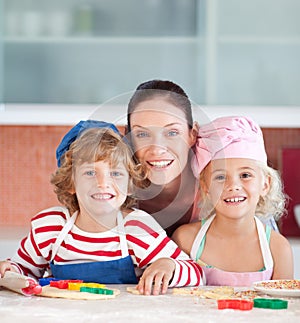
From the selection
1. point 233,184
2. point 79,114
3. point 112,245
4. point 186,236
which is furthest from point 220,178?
point 79,114

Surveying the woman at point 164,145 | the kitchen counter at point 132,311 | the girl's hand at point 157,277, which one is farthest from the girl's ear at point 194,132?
the kitchen counter at point 132,311

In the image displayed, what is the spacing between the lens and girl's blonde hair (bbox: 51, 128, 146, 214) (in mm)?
1463

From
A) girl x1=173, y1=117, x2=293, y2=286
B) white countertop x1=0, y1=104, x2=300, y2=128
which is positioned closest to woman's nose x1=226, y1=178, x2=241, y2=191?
girl x1=173, y1=117, x2=293, y2=286

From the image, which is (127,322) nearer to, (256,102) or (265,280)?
(265,280)

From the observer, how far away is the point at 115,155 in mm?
1458

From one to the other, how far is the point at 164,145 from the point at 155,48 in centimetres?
129

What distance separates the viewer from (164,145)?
1.49 meters

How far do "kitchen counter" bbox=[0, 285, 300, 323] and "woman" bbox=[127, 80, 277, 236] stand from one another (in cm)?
28

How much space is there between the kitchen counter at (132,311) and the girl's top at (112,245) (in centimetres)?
18

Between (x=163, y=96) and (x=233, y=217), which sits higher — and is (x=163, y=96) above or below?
above

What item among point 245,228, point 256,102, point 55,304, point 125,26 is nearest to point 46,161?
point 125,26

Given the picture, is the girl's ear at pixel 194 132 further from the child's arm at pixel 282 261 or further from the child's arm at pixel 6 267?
the child's arm at pixel 6 267

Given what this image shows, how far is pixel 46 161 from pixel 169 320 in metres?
1.99

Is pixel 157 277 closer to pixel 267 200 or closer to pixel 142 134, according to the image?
pixel 142 134
